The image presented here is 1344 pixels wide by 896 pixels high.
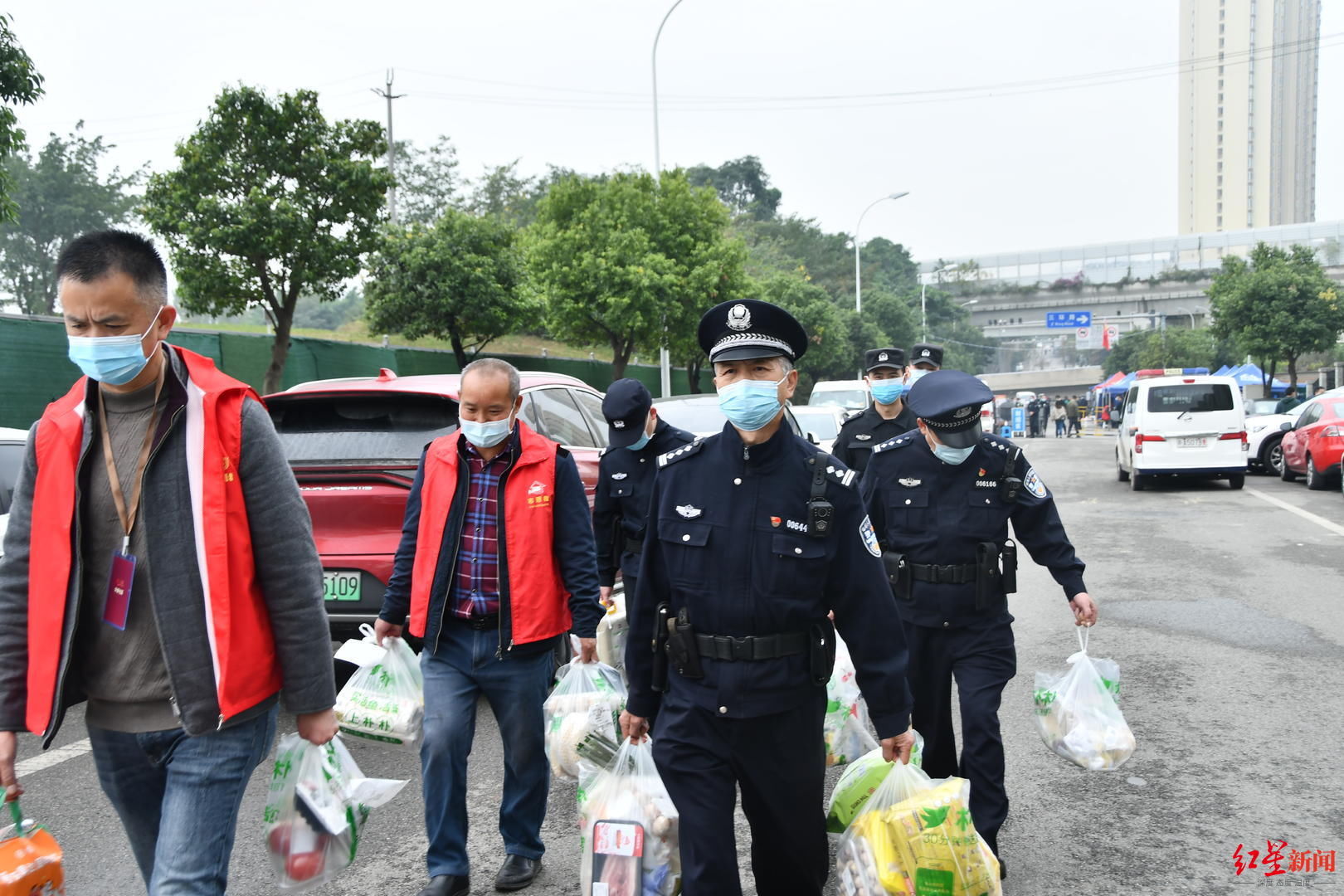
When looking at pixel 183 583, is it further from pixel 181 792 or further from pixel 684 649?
pixel 684 649

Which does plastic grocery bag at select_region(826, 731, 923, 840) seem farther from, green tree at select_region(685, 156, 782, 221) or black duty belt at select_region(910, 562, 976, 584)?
green tree at select_region(685, 156, 782, 221)

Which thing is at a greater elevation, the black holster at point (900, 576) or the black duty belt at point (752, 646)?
the black duty belt at point (752, 646)

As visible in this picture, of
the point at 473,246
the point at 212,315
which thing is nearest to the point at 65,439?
the point at 212,315

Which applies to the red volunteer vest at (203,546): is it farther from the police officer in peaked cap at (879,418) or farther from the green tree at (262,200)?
the green tree at (262,200)

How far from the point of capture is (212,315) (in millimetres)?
16250

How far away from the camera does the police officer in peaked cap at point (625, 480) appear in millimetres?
5047

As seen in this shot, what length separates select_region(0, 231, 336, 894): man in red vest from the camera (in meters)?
2.34

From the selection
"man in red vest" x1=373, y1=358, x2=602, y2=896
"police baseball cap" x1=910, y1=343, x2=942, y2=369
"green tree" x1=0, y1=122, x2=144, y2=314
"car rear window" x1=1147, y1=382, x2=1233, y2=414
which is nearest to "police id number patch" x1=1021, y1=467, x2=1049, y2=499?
"man in red vest" x1=373, y1=358, x2=602, y2=896

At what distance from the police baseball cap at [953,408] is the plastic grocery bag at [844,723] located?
0.89 metres

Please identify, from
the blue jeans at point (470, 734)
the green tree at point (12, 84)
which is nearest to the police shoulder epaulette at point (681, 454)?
the blue jeans at point (470, 734)

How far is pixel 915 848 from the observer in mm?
2809

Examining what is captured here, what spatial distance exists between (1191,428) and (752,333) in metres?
15.9

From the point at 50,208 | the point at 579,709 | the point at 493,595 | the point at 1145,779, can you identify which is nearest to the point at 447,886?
the point at 579,709

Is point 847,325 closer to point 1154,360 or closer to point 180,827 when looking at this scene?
point 1154,360
